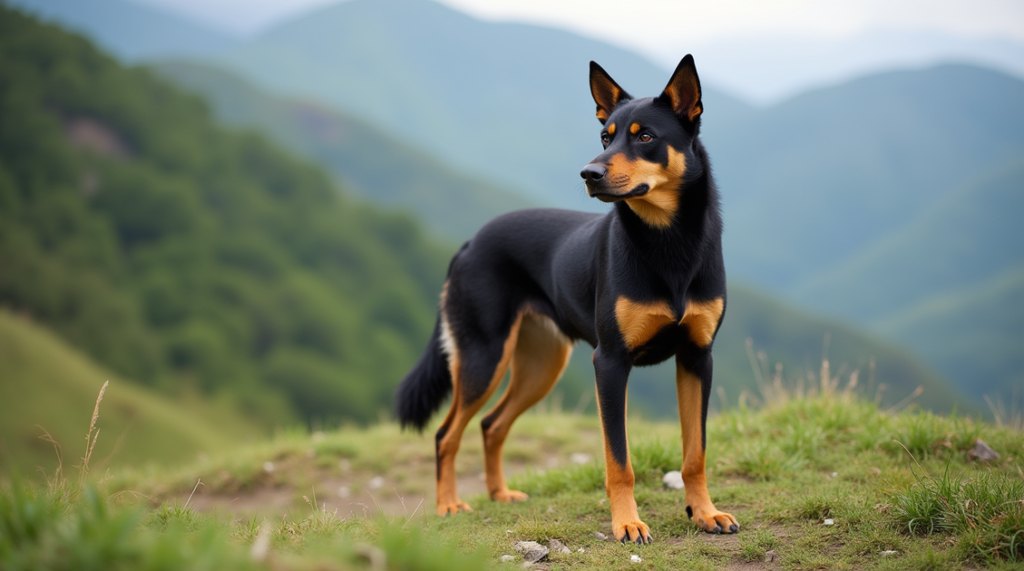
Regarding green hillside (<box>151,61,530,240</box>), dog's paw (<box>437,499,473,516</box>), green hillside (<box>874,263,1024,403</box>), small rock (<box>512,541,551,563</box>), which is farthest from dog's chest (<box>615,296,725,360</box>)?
green hillside (<box>151,61,530,240</box>)

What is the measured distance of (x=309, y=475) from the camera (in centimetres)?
735

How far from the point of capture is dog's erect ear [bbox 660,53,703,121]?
408 cm

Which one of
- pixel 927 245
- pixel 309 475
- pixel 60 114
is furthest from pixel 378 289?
pixel 927 245

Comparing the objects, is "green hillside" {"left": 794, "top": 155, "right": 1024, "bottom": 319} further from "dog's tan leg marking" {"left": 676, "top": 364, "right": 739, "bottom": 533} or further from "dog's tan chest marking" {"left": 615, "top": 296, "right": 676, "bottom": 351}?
"dog's tan chest marking" {"left": 615, "top": 296, "right": 676, "bottom": 351}

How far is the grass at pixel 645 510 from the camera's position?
2.26 m

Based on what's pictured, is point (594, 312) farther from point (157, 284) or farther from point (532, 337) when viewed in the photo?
point (157, 284)

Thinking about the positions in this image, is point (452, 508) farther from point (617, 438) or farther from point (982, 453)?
point (982, 453)

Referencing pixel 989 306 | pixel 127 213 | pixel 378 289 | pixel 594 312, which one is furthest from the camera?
pixel 989 306

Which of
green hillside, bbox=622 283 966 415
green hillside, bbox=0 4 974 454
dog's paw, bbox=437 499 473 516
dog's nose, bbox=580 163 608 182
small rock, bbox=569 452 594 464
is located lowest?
green hillside, bbox=622 283 966 415

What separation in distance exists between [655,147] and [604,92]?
795mm

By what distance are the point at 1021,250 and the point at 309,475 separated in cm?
18117

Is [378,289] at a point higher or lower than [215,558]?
lower

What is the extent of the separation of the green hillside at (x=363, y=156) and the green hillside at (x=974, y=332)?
77414mm

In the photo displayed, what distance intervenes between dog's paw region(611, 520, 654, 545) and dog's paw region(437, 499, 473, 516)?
4.61ft
